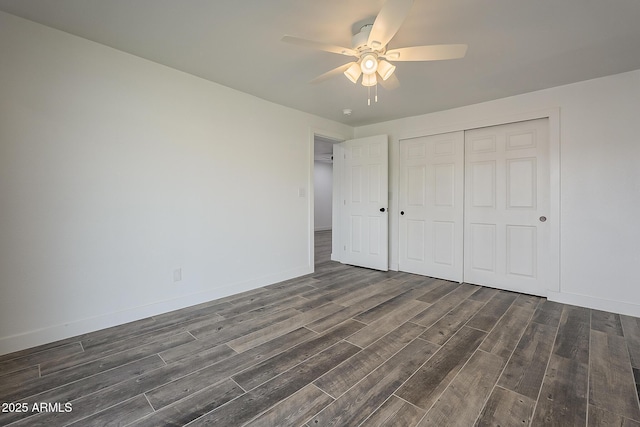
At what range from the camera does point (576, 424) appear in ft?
4.70

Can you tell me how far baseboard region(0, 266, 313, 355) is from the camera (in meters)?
2.09

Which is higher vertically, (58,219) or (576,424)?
(58,219)

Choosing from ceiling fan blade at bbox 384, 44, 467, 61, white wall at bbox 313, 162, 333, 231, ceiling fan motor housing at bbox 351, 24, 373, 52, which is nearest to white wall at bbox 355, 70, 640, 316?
ceiling fan blade at bbox 384, 44, 467, 61

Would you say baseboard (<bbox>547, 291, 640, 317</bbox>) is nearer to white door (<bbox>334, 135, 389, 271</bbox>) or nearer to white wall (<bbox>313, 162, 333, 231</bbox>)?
white door (<bbox>334, 135, 389, 271</bbox>)

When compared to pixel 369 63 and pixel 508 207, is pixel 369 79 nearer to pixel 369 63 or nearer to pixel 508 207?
pixel 369 63

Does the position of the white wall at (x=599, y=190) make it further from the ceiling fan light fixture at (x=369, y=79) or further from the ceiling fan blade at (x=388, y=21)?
the ceiling fan blade at (x=388, y=21)

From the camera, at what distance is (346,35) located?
2129 millimetres

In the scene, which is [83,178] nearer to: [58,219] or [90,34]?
[58,219]

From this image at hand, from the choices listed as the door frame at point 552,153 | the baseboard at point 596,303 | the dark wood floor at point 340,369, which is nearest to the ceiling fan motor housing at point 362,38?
the dark wood floor at point 340,369

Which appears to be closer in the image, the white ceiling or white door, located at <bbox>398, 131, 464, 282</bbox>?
the white ceiling

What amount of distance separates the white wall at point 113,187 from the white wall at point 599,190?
3.54 meters

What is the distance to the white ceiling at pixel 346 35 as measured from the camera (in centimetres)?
186

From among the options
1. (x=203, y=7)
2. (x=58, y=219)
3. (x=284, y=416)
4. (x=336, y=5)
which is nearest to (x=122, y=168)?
(x=58, y=219)

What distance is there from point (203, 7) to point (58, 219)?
6.49 ft
